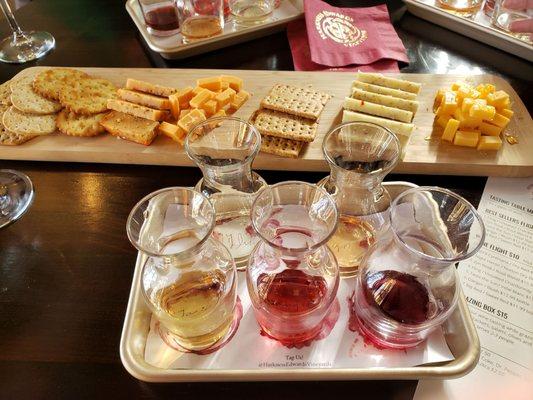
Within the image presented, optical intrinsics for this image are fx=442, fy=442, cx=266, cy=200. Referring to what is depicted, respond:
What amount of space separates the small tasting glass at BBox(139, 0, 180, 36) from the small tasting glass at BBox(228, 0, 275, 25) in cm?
17

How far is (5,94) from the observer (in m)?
1.10

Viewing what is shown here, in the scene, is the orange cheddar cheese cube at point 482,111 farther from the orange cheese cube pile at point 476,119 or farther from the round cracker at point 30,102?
the round cracker at point 30,102

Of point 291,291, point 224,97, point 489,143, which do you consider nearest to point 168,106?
point 224,97

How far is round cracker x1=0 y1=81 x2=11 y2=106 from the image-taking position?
108 centimetres

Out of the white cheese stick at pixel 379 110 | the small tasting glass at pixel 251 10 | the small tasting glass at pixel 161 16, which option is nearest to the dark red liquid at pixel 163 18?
the small tasting glass at pixel 161 16

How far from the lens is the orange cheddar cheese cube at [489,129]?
907 mm

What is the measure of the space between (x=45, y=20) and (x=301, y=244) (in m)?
1.25

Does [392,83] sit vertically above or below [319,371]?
above

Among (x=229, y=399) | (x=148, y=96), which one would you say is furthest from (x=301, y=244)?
(x=148, y=96)

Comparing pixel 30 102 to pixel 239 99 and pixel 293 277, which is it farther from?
pixel 293 277

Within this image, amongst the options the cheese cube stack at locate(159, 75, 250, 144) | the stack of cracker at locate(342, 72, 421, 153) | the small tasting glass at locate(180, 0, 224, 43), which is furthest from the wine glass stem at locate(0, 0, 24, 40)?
the stack of cracker at locate(342, 72, 421, 153)

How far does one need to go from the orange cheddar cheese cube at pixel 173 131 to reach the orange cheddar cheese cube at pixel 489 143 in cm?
62

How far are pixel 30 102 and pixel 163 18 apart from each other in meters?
0.42

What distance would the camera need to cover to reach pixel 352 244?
0.73 metres
